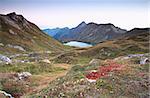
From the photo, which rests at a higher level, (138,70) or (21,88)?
(138,70)

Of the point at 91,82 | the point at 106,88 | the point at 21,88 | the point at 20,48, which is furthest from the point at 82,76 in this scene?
the point at 20,48

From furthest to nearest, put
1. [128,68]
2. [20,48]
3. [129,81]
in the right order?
[20,48], [128,68], [129,81]

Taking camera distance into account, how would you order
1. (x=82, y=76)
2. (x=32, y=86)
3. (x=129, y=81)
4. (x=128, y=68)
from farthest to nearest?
(x=32, y=86)
(x=128, y=68)
(x=82, y=76)
(x=129, y=81)

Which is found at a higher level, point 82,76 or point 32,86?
point 82,76

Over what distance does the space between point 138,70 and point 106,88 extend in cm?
748

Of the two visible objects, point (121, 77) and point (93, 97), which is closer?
point (93, 97)

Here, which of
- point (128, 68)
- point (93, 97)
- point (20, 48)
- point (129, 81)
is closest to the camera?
point (93, 97)

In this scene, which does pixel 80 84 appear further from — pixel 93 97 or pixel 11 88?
pixel 11 88

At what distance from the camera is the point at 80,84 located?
24.3 m

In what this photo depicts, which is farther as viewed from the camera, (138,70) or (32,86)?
(32,86)

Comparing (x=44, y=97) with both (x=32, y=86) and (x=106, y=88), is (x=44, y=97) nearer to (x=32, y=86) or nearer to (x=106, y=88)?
(x=106, y=88)

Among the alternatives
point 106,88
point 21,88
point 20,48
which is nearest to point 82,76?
point 106,88

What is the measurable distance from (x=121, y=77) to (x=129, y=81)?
4.08 ft

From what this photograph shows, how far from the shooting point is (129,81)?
24906mm
